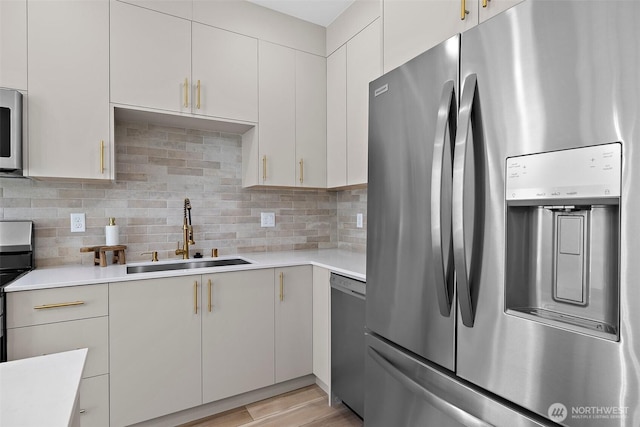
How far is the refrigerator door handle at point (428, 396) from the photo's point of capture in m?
1.00

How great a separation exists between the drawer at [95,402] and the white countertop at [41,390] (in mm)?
1130

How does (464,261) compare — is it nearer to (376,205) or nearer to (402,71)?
(376,205)

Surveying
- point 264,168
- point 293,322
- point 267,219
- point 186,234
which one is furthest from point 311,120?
point 293,322

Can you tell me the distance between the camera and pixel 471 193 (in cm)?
98

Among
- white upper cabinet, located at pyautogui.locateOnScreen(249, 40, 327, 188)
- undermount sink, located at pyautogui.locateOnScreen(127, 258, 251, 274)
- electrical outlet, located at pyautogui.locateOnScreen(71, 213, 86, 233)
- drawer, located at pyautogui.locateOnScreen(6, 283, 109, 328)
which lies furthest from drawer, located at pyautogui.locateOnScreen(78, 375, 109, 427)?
white upper cabinet, located at pyautogui.locateOnScreen(249, 40, 327, 188)

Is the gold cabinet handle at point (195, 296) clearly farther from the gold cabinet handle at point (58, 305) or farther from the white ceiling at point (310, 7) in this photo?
the white ceiling at point (310, 7)

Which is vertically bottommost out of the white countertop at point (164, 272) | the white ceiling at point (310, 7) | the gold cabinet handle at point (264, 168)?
the white countertop at point (164, 272)

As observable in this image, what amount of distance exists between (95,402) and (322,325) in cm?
130

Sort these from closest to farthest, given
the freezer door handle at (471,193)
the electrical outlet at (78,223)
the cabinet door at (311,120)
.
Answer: the freezer door handle at (471,193)
the electrical outlet at (78,223)
the cabinet door at (311,120)

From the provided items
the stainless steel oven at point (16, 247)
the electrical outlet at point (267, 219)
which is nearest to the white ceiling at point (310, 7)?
the electrical outlet at point (267, 219)

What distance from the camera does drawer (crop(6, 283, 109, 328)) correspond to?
1.62m

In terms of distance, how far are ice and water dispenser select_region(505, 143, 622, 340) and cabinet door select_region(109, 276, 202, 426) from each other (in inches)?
66.9

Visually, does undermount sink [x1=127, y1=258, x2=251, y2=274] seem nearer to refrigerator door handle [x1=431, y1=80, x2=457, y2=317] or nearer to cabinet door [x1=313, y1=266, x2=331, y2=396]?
cabinet door [x1=313, y1=266, x2=331, y2=396]

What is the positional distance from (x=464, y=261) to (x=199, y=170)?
7.09ft
